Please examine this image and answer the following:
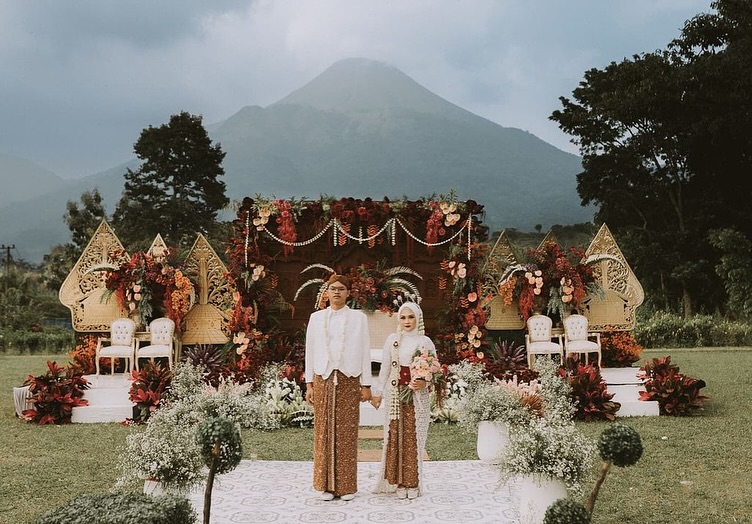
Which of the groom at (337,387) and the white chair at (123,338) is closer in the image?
the groom at (337,387)

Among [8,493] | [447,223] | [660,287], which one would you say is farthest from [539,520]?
[660,287]

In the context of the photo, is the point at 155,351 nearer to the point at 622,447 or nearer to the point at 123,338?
the point at 123,338

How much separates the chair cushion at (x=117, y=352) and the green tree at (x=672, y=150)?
59.0ft

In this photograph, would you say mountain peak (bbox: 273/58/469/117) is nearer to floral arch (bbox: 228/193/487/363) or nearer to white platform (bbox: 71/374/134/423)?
floral arch (bbox: 228/193/487/363)

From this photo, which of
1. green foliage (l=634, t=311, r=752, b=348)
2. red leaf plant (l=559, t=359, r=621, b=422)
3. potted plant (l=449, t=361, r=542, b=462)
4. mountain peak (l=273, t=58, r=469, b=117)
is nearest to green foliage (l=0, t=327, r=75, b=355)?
red leaf plant (l=559, t=359, r=621, b=422)

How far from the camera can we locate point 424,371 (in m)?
5.70

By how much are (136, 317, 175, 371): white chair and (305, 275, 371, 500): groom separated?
557cm

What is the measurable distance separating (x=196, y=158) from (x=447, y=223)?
27.8 metres

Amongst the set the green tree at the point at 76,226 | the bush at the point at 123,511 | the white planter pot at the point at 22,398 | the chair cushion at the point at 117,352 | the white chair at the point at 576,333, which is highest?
the green tree at the point at 76,226

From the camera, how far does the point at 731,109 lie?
74.9 feet

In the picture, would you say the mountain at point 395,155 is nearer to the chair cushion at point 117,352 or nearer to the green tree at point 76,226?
the green tree at point 76,226

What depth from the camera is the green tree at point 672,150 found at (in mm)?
22812

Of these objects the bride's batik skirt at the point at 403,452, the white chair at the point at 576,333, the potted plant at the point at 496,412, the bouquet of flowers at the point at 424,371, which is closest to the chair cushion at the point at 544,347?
the white chair at the point at 576,333

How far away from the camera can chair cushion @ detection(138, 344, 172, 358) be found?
1070cm
